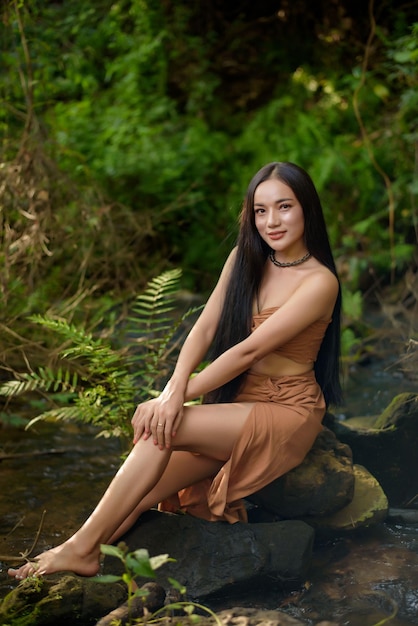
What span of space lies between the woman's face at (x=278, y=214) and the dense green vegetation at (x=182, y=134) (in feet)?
8.04

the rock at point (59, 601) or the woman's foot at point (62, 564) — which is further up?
the woman's foot at point (62, 564)

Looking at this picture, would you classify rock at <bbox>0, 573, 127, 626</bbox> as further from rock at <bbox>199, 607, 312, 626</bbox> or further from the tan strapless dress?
the tan strapless dress

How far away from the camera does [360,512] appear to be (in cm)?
436

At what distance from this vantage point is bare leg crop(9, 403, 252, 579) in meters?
3.68

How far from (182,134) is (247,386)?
727 centimetres

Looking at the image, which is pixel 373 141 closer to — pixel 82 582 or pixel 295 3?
pixel 295 3

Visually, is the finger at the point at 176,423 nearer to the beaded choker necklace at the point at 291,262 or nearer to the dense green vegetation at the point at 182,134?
the beaded choker necklace at the point at 291,262

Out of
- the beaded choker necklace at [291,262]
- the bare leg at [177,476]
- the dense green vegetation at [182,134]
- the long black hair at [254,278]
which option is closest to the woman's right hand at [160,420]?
the bare leg at [177,476]

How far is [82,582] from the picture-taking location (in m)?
3.60

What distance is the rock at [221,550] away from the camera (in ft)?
12.4

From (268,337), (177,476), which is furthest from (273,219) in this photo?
(177,476)

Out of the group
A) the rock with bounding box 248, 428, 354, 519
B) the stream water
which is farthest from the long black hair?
the stream water

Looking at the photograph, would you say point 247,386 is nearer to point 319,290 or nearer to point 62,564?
point 319,290

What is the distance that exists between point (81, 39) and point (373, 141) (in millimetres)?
3679
